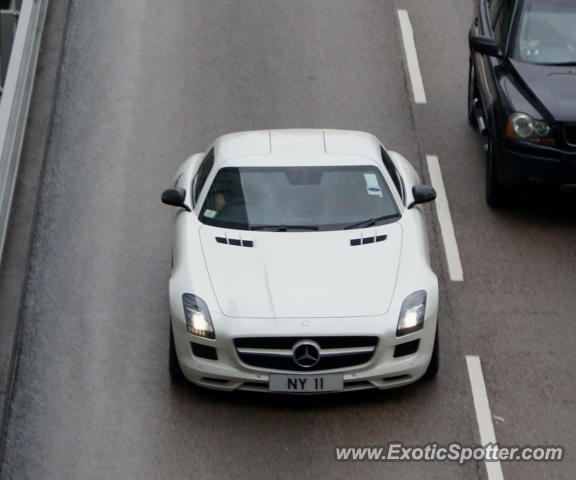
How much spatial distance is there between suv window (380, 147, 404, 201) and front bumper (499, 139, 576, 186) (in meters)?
1.39

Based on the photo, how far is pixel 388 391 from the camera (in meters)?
10.6

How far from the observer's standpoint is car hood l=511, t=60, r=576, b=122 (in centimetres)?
1245

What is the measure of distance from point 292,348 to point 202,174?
2424mm

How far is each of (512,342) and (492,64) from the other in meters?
3.45

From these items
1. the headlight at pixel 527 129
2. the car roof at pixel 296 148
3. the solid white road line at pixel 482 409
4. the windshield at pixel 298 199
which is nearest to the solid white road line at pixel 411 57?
the headlight at pixel 527 129

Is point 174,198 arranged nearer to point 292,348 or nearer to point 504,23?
point 292,348

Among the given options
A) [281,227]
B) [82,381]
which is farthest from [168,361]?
[281,227]

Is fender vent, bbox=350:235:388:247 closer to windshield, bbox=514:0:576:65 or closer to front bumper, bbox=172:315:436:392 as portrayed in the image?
front bumper, bbox=172:315:436:392

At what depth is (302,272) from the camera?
1033 centimetres

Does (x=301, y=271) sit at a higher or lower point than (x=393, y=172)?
higher

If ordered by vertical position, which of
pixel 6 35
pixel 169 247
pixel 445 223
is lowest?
pixel 445 223

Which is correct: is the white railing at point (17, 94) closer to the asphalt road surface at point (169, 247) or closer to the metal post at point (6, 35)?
the metal post at point (6, 35)

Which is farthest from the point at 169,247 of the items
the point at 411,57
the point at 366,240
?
the point at 411,57

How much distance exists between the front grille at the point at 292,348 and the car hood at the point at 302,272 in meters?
0.19
